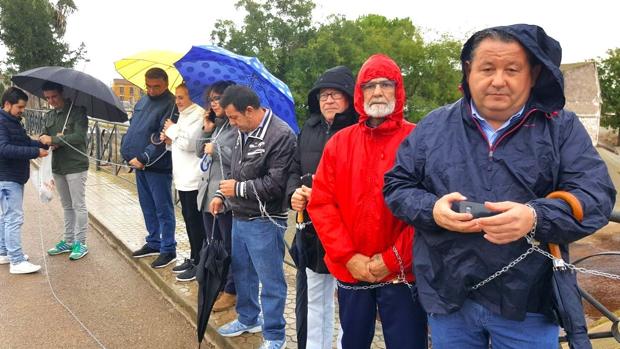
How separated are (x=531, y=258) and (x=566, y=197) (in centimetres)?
24

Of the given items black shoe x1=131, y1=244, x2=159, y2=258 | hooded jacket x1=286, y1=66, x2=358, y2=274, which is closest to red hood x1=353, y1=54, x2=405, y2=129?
hooded jacket x1=286, y1=66, x2=358, y2=274

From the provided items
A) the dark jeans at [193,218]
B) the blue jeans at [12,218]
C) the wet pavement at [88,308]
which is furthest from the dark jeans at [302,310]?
the blue jeans at [12,218]

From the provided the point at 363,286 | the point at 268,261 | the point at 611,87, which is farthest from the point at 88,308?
the point at 611,87

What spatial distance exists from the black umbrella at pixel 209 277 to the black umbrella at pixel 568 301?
6.82ft

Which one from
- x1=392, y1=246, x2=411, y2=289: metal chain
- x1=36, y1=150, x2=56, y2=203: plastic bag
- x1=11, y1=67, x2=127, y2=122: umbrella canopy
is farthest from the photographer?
x1=36, y1=150, x2=56, y2=203: plastic bag

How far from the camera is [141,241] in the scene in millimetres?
5324

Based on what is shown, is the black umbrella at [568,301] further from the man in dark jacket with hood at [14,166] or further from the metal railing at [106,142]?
the metal railing at [106,142]

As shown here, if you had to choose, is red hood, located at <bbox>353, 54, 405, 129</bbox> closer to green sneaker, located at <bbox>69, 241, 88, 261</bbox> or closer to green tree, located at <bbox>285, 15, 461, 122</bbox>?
green sneaker, located at <bbox>69, 241, 88, 261</bbox>

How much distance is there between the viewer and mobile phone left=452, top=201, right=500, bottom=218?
1.49 m

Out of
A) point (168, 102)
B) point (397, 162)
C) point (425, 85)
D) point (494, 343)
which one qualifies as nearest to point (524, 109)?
point (397, 162)

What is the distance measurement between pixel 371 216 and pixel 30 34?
24.0 m

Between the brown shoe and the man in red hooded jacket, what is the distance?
1.67 meters

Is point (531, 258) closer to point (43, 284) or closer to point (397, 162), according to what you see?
point (397, 162)

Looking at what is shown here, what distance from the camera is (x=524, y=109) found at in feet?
5.37
